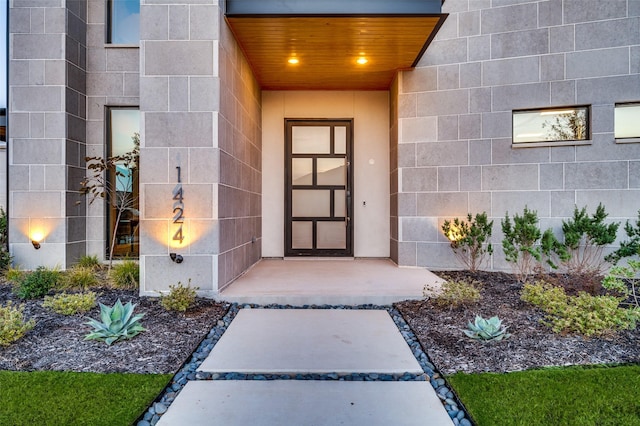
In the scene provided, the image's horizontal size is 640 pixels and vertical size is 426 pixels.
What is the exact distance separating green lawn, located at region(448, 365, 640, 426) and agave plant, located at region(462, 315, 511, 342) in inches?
18.9

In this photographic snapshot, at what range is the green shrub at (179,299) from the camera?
3.73m

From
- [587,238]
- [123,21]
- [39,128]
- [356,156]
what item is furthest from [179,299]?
[587,238]

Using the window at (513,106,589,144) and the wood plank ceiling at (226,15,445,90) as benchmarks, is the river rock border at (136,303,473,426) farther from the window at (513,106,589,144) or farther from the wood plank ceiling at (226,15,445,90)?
the window at (513,106,589,144)

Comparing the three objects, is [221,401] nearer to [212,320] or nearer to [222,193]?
[212,320]

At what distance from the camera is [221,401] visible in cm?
220

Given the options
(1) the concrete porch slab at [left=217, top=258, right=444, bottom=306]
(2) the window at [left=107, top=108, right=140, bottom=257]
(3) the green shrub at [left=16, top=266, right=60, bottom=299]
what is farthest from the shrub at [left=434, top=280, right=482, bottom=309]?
(2) the window at [left=107, top=108, right=140, bottom=257]

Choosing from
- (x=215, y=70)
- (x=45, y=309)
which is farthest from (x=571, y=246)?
(x=45, y=309)

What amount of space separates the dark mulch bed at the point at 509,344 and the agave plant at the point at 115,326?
8.12 ft

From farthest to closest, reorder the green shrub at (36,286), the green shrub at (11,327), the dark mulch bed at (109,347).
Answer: the green shrub at (36,286) → the green shrub at (11,327) → the dark mulch bed at (109,347)

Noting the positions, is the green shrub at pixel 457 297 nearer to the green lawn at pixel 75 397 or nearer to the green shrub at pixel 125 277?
the green lawn at pixel 75 397

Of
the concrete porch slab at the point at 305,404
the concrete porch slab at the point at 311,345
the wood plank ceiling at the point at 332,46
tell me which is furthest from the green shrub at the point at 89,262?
the concrete porch slab at the point at 305,404

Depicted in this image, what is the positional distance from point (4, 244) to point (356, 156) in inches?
235

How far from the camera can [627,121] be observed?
522 cm

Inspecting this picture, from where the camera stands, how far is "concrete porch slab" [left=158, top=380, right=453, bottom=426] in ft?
6.61
